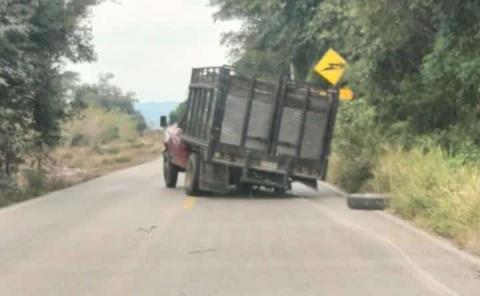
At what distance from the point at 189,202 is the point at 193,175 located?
Result: 4.85ft

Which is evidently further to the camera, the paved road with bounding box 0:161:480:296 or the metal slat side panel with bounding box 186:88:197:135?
the metal slat side panel with bounding box 186:88:197:135

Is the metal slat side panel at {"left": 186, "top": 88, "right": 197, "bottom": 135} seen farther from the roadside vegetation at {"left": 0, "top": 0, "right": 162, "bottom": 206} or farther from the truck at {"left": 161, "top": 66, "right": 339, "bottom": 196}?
the roadside vegetation at {"left": 0, "top": 0, "right": 162, "bottom": 206}

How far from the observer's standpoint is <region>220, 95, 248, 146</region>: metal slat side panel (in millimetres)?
19406

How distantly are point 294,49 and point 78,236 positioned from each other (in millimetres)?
26589

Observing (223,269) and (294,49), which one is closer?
(223,269)

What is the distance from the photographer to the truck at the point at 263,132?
63.7 feet

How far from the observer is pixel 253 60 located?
1924 inches

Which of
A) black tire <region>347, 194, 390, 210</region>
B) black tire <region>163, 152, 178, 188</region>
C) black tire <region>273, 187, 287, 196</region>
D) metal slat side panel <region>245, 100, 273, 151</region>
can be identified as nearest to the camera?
black tire <region>347, 194, 390, 210</region>

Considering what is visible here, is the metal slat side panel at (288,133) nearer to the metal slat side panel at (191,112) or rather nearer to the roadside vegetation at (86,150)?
the metal slat side panel at (191,112)

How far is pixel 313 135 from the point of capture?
64.9ft

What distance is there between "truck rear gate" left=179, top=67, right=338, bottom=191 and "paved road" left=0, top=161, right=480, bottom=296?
1984 mm

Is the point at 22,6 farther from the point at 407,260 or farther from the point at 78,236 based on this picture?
the point at 407,260

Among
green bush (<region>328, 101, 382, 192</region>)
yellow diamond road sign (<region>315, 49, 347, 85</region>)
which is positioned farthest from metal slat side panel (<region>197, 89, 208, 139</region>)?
yellow diamond road sign (<region>315, 49, 347, 85</region>)

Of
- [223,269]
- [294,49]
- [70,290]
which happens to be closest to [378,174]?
[223,269]
